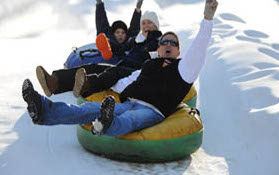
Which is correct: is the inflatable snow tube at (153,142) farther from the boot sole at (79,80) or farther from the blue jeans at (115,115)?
the boot sole at (79,80)

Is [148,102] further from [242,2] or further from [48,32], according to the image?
[242,2]

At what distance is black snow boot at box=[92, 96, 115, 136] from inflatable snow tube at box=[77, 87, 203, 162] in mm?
330

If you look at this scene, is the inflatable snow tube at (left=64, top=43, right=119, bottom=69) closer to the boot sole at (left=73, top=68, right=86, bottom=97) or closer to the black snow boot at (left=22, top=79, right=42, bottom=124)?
the boot sole at (left=73, top=68, right=86, bottom=97)

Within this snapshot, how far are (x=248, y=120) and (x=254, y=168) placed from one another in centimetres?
74

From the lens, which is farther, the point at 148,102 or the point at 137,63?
the point at 137,63

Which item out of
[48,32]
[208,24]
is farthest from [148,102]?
[48,32]

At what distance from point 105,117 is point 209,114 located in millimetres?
1716

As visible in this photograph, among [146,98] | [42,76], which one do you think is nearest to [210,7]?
[146,98]

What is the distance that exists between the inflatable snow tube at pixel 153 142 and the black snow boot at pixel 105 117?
33 cm

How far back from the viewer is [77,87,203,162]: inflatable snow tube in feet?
9.08

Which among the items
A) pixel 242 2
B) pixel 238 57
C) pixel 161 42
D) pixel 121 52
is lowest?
pixel 242 2

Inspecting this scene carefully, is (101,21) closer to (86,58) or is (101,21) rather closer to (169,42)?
(86,58)

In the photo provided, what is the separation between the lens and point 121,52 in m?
4.66

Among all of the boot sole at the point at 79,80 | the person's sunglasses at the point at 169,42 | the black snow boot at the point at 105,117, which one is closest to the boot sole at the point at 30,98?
the black snow boot at the point at 105,117
